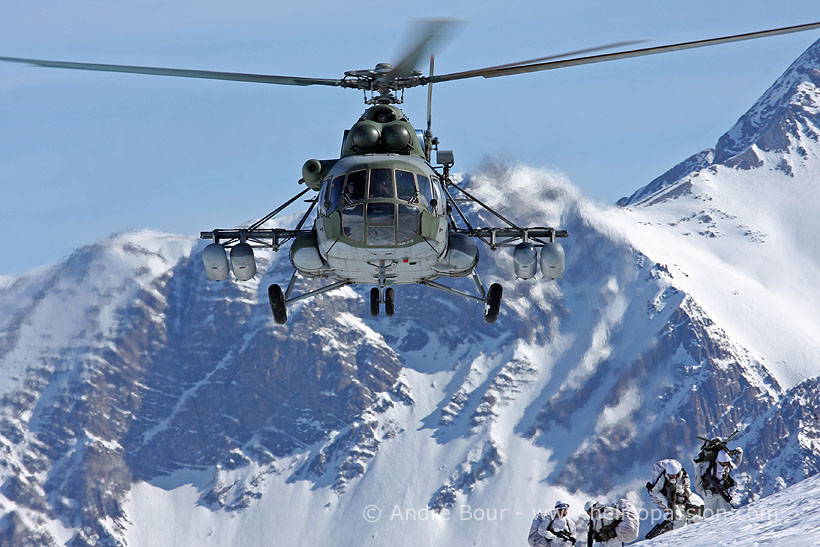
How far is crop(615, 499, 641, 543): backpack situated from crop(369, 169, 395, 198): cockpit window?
9572mm

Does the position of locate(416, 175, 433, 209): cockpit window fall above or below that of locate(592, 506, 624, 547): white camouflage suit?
above

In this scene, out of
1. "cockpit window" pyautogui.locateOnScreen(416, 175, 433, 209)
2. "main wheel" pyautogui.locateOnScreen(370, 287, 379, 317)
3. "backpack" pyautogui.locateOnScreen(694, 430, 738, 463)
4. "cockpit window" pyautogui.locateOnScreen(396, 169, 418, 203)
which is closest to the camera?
"cockpit window" pyautogui.locateOnScreen(396, 169, 418, 203)

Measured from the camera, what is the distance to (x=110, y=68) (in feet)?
100

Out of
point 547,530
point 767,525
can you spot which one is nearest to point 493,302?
point 547,530

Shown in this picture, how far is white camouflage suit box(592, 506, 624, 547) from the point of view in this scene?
28750 mm

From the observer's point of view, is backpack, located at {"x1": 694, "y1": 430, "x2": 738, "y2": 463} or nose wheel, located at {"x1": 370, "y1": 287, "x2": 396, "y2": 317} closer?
backpack, located at {"x1": 694, "y1": 430, "x2": 738, "y2": 463}

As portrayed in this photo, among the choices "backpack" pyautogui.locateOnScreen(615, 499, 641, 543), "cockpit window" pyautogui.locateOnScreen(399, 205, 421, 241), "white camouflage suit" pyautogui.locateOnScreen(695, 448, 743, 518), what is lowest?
"backpack" pyautogui.locateOnScreen(615, 499, 641, 543)

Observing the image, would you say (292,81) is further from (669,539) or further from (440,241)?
(669,539)

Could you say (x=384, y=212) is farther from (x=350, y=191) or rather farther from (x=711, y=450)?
(x=711, y=450)

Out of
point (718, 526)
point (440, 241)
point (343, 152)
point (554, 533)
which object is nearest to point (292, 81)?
point (343, 152)

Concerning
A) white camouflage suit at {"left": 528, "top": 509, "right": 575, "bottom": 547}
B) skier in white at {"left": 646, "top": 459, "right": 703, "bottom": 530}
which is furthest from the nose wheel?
white camouflage suit at {"left": 528, "top": 509, "right": 575, "bottom": 547}

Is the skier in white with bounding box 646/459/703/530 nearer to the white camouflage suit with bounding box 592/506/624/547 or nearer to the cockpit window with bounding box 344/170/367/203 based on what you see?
the white camouflage suit with bounding box 592/506/624/547

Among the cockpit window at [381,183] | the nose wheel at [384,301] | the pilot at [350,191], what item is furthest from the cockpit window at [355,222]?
the nose wheel at [384,301]

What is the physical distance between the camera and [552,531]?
28922mm
